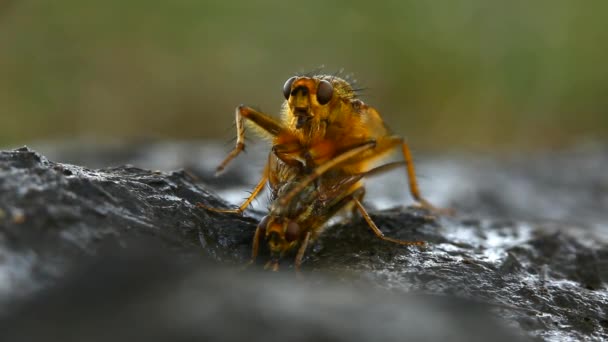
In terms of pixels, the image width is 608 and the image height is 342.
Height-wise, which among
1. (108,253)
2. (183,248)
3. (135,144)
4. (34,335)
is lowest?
(34,335)

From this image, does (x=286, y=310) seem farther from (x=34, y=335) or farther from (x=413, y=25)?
(x=413, y=25)

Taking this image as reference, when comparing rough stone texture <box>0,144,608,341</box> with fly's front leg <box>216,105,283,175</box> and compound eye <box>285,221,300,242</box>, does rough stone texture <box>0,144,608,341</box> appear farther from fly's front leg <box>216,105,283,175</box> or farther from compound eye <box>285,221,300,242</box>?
fly's front leg <box>216,105,283,175</box>

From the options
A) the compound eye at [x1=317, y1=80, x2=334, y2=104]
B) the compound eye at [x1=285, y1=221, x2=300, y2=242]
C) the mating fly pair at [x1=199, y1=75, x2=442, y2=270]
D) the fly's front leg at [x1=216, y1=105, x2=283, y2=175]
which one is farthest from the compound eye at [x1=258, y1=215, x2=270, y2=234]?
the compound eye at [x1=317, y1=80, x2=334, y2=104]

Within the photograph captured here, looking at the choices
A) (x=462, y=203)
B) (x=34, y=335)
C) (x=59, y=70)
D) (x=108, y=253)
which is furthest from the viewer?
(x=59, y=70)

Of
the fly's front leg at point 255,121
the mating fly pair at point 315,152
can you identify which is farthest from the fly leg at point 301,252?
the fly's front leg at point 255,121

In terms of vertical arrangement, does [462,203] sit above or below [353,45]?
below

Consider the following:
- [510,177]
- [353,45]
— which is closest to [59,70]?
[353,45]

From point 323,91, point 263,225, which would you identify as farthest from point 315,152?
point 263,225
